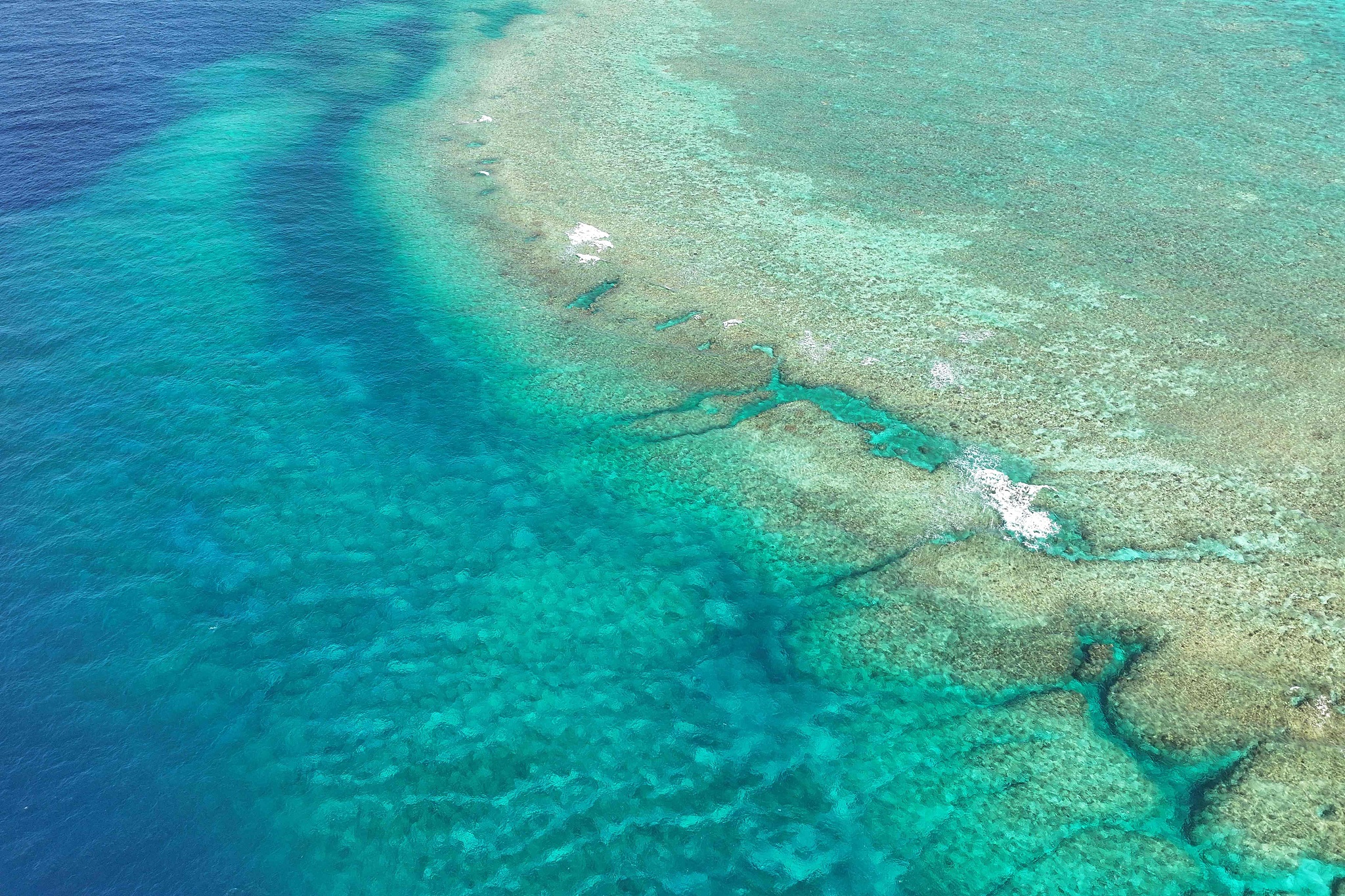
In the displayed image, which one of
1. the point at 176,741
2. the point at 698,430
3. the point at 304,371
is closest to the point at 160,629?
the point at 176,741

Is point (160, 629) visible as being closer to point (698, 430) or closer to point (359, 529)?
point (359, 529)

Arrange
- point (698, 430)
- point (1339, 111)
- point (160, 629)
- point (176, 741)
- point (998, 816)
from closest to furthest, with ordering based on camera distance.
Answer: point (998, 816)
point (176, 741)
point (160, 629)
point (698, 430)
point (1339, 111)

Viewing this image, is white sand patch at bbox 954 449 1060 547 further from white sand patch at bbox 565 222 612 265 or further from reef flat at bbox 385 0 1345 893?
white sand patch at bbox 565 222 612 265

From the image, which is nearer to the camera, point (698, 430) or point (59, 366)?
point (698, 430)

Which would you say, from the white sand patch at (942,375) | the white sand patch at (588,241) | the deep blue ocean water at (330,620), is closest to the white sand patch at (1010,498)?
the white sand patch at (942,375)

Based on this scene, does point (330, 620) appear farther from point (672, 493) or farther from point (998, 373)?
point (998, 373)

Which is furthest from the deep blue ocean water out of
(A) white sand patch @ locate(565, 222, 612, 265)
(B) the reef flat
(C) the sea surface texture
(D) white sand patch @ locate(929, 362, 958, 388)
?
(D) white sand patch @ locate(929, 362, 958, 388)
